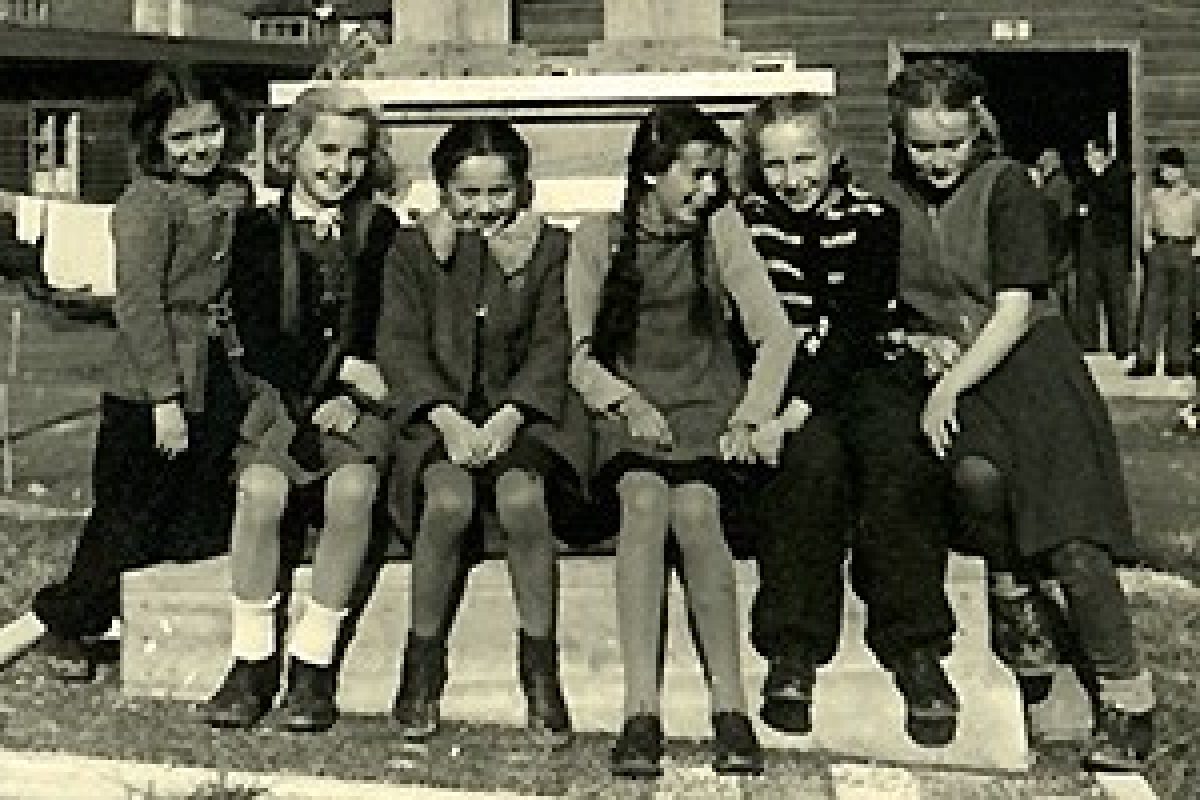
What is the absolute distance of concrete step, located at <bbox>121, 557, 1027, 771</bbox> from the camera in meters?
4.15

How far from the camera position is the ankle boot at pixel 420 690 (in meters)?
4.12

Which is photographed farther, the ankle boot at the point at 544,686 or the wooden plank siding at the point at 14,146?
the wooden plank siding at the point at 14,146

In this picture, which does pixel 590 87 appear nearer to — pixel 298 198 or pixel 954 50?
pixel 298 198

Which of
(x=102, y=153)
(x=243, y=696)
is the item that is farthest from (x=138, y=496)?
(x=102, y=153)

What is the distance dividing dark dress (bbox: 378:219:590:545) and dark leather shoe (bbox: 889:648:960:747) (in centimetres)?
85

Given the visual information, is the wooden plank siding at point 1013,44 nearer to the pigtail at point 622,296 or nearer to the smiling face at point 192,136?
the smiling face at point 192,136

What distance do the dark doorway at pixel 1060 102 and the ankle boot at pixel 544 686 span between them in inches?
733

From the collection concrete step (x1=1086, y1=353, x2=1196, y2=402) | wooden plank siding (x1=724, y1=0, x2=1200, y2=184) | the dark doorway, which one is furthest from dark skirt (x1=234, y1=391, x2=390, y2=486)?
the dark doorway

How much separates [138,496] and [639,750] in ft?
4.95

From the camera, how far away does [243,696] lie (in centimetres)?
416

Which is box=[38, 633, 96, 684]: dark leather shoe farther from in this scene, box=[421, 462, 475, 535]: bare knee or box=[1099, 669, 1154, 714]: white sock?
box=[1099, 669, 1154, 714]: white sock

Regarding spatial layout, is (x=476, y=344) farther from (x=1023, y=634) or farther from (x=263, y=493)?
(x=1023, y=634)

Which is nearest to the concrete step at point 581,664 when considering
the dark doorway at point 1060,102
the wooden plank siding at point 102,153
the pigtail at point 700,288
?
the pigtail at point 700,288

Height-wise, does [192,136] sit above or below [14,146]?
Result: below
